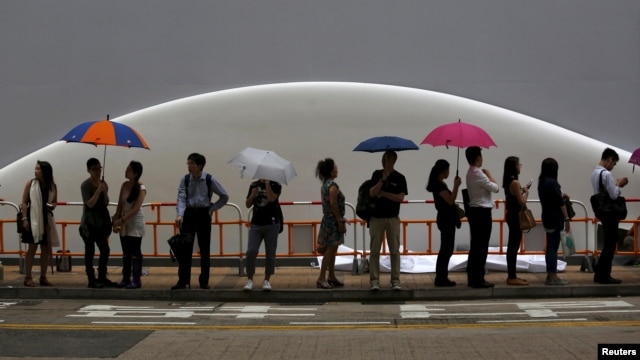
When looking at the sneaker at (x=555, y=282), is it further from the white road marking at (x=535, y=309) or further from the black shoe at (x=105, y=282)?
the black shoe at (x=105, y=282)

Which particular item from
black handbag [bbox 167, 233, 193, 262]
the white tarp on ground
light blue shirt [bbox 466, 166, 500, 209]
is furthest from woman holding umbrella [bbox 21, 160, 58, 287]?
light blue shirt [bbox 466, 166, 500, 209]

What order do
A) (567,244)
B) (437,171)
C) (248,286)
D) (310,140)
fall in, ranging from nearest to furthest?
(248,286)
(437,171)
(567,244)
(310,140)

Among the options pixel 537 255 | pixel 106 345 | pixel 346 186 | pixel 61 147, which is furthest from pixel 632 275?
pixel 61 147

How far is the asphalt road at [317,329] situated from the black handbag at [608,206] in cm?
98

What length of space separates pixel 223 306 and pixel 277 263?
2.62 metres

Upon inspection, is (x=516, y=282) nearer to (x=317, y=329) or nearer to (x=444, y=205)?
(x=444, y=205)

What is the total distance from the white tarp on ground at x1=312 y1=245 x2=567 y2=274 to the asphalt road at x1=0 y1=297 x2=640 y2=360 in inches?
70.6

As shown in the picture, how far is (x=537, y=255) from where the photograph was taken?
39.8 ft

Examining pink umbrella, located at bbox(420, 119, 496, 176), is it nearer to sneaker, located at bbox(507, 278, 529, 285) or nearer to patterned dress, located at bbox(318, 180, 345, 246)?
patterned dress, located at bbox(318, 180, 345, 246)

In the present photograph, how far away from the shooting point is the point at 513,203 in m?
10.3

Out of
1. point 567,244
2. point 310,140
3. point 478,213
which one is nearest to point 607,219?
point 567,244

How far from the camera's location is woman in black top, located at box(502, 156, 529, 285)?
10.3 m

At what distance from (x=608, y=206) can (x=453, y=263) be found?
7.85 feet

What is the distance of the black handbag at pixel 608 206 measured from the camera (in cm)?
1037
